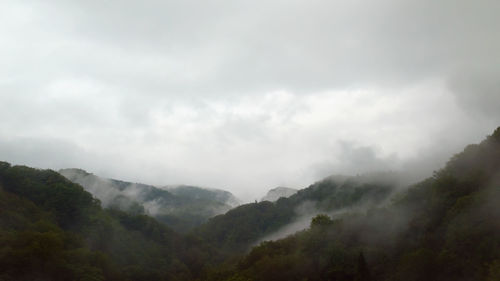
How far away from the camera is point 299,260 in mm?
48375

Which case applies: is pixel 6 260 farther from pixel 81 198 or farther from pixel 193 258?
pixel 193 258

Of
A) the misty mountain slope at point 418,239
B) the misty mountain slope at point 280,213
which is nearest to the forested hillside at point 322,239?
the misty mountain slope at point 418,239

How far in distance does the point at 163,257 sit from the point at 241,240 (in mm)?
35999

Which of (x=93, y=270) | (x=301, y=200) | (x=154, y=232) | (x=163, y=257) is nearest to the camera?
(x=93, y=270)

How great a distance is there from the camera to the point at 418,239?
1743 inches

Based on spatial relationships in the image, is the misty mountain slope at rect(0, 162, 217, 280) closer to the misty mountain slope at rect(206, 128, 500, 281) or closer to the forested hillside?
the forested hillside

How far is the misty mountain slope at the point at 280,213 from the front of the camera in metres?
108

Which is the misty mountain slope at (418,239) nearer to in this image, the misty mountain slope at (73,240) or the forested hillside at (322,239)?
the forested hillside at (322,239)

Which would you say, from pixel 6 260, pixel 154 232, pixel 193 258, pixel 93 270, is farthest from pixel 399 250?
pixel 154 232

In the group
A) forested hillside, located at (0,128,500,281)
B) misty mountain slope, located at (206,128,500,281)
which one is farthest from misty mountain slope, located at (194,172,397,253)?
misty mountain slope, located at (206,128,500,281)

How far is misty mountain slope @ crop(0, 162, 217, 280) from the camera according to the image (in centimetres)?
3931

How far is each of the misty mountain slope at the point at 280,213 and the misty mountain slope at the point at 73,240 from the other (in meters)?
20.1

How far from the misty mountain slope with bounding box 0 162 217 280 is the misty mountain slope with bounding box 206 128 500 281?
1641cm

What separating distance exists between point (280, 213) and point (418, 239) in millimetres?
87572
